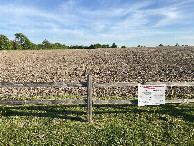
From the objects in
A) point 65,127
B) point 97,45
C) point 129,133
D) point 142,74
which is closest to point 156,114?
point 129,133

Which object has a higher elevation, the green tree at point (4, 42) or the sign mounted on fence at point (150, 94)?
the green tree at point (4, 42)

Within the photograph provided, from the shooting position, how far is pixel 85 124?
5.99m

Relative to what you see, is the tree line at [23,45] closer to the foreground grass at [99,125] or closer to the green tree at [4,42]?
the green tree at [4,42]

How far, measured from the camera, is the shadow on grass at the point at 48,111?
6791 mm

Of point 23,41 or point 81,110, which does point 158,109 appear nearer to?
point 81,110

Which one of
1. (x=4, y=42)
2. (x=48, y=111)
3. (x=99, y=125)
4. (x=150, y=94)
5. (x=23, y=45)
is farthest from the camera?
(x=23, y=45)

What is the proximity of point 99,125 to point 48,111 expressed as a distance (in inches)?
117

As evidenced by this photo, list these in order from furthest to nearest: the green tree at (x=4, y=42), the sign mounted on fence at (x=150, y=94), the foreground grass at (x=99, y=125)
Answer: the green tree at (x=4, y=42), the sign mounted on fence at (x=150, y=94), the foreground grass at (x=99, y=125)

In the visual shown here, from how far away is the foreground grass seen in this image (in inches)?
193

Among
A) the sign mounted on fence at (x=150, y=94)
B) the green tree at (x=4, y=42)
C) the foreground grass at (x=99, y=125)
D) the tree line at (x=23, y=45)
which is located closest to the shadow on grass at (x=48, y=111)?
the foreground grass at (x=99, y=125)

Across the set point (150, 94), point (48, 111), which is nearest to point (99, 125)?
point (150, 94)

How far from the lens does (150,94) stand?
630 centimetres

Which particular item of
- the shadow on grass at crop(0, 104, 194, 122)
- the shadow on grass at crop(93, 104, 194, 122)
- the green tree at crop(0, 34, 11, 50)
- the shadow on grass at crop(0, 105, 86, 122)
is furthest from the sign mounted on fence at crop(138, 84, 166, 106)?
the green tree at crop(0, 34, 11, 50)

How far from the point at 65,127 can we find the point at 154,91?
3.93 m
